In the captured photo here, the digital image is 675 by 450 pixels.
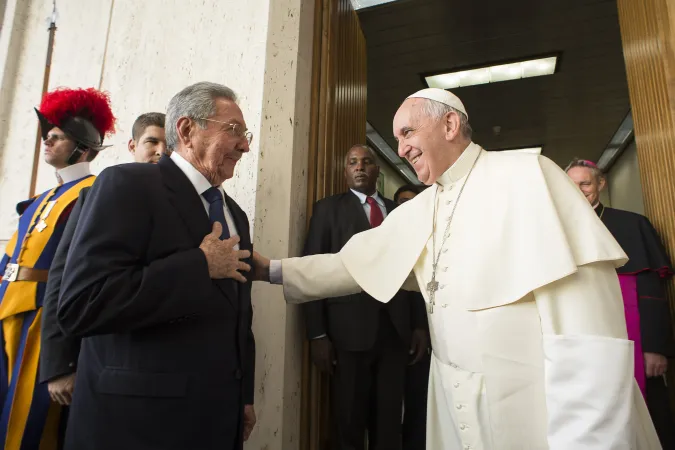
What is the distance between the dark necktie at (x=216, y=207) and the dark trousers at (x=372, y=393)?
124 centimetres

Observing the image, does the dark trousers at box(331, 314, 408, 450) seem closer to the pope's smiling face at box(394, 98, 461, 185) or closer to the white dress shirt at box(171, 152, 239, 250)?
the pope's smiling face at box(394, 98, 461, 185)

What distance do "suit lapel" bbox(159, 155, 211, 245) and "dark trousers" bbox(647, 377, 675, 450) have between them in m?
2.83

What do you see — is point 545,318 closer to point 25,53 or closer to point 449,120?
point 449,120

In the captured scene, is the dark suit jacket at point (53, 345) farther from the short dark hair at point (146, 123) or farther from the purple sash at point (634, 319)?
the purple sash at point (634, 319)

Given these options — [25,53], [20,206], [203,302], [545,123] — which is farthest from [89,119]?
[545,123]

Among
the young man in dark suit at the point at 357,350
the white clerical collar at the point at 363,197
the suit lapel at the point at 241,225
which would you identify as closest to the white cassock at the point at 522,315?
the suit lapel at the point at 241,225

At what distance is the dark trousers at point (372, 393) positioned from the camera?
8.26 feet

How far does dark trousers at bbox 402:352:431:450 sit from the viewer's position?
2.76 meters

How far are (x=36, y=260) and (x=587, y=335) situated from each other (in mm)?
2313

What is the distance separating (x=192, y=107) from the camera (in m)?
1.71

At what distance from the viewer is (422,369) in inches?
116

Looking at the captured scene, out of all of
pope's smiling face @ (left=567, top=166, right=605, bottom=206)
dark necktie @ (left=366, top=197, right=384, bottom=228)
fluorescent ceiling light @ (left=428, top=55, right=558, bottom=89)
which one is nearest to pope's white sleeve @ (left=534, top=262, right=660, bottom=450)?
dark necktie @ (left=366, top=197, right=384, bottom=228)

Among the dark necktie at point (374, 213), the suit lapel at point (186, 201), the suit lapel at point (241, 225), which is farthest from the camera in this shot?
the dark necktie at point (374, 213)

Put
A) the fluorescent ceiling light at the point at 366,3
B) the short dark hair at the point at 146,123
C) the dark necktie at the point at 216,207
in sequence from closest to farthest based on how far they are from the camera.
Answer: the dark necktie at the point at 216,207 → the short dark hair at the point at 146,123 → the fluorescent ceiling light at the point at 366,3
